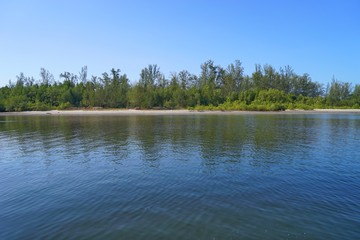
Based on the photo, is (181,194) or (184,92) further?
(184,92)

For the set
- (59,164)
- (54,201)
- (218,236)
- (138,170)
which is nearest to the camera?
(218,236)

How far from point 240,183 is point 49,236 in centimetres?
1002

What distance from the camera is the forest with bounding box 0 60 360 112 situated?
4811 inches

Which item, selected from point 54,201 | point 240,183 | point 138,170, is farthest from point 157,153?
point 54,201

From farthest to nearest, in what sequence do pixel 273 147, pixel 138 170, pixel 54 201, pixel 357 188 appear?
pixel 273 147 < pixel 138 170 < pixel 357 188 < pixel 54 201

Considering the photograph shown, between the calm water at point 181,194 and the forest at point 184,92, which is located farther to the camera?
the forest at point 184,92

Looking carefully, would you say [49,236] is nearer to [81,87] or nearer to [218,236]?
[218,236]

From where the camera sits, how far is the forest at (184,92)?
122188 millimetres

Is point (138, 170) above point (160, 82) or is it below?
below

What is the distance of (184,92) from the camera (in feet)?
410

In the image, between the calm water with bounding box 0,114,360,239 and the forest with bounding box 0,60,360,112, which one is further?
the forest with bounding box 0,60,360,112

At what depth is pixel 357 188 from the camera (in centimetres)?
1442

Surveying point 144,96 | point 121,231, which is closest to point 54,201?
point 121,231

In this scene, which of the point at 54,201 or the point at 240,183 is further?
the point at 240,183
